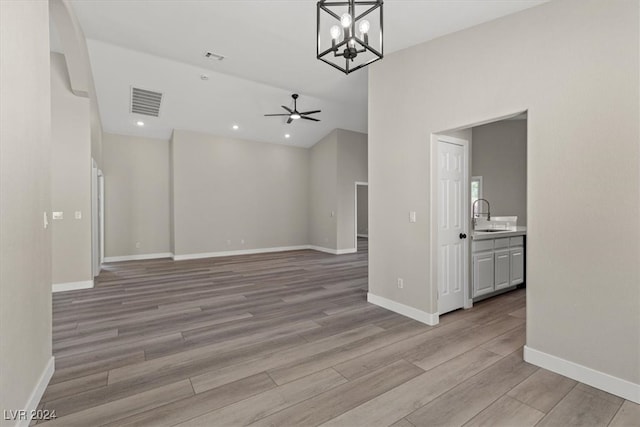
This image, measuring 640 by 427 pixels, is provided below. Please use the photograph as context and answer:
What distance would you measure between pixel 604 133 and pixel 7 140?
148 inches

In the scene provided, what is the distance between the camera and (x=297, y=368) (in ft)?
8.04

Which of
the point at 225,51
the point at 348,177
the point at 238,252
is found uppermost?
the point at 225,51

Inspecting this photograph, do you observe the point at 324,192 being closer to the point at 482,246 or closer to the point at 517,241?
the point at 517,241

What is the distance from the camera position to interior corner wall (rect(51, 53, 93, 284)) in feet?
15.5

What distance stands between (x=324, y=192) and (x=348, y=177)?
86 cm

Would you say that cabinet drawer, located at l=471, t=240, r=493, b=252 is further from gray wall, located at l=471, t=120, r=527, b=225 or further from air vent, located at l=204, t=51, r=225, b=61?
air vent, located at l=204, t=51, r=225, b=61

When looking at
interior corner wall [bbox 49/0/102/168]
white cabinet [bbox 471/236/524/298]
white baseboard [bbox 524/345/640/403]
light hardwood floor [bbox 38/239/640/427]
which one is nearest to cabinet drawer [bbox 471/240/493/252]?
white cabinet [bbox 471/236/524/298]

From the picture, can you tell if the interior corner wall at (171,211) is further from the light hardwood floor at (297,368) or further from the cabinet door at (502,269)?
the cabinet door at (502,269)

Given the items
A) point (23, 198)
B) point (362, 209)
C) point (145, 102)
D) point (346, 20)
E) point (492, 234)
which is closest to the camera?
point (23, 198)

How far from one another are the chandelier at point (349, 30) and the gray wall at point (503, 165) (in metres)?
4.25

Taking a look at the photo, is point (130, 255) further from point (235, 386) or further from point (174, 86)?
point (235, 386)

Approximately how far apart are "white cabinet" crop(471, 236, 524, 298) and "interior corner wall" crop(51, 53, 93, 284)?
609cm

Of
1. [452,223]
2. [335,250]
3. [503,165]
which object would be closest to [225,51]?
[452,223]

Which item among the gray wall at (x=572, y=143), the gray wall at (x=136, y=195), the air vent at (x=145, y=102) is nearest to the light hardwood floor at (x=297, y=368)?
the gray wall at (x=572, y=143)
